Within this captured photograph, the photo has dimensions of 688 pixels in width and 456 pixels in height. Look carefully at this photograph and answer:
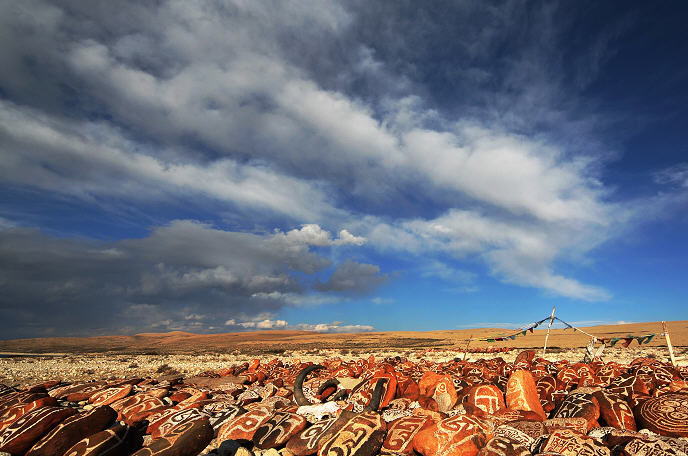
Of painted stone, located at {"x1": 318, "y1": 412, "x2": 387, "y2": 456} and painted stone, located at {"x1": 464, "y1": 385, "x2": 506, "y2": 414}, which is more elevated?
painted stone, located at {"x1": 464, "y1": 385, "x2": 506, "y2": 414}

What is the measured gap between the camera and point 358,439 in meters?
5.00

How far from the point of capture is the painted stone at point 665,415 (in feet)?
18.8

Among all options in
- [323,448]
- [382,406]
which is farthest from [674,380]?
[323,448]

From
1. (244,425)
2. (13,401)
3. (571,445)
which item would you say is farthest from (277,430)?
(13,401)

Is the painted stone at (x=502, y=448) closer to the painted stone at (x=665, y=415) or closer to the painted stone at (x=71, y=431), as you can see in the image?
the painted stone at (x=665, y=415)

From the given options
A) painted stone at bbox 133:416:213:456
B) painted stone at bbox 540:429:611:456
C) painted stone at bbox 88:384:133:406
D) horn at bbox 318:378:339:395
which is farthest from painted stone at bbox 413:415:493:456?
painted stone at bbox 88:384:133:406

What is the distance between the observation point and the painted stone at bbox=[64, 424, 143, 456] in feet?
16.9

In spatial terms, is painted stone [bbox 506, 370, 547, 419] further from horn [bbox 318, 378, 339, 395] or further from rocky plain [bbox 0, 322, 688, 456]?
horn [bbox 318, 378, 339, 395]

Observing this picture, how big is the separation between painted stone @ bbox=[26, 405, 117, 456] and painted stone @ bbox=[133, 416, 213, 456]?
1.62 m

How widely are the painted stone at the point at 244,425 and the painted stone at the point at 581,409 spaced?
17.7 feet

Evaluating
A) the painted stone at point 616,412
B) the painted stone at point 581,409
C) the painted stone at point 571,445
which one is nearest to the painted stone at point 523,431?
the painted stone at point 571,445

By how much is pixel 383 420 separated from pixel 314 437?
1124 mm

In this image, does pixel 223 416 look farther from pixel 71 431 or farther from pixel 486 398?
pixel 486 398

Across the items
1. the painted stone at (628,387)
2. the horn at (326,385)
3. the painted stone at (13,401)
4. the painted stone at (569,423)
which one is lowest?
the painted stone at (13,401)
